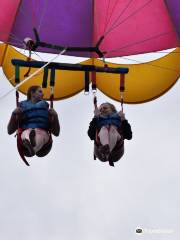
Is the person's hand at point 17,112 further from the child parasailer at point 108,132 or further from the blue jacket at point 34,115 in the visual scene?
the child parasailer at point 108,132

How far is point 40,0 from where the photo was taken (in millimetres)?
8523

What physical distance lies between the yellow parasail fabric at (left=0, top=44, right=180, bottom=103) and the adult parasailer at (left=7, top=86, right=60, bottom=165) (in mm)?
1795

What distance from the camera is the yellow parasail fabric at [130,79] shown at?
29.5ft

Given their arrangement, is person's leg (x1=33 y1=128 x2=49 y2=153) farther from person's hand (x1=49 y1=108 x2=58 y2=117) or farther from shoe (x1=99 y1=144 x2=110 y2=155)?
shoe (x1=99 y1=144 x2=110 y2=155)

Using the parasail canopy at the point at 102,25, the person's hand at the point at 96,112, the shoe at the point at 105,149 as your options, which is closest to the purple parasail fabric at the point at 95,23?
the parasail canopy at the point at 102,25

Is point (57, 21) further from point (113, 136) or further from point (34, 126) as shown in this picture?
point (113, 136)

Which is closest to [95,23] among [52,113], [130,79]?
[130,79]

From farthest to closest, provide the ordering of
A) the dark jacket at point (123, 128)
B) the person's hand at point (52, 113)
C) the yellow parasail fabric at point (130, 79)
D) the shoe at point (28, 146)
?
the yellow parasail fabric at point (130, 79)
the dark jacket at point (123, 128)
the person's hand at point (52, 113)
the shoe at point (28, 146)

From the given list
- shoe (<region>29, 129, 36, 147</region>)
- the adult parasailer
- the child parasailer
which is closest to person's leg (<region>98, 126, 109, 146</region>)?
the child parasailer

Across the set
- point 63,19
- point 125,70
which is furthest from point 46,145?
point 63,19

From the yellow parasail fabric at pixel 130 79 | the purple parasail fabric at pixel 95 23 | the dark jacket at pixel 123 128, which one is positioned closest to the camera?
the dark jacket at pixel 123 128

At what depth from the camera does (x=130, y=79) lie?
922 cm

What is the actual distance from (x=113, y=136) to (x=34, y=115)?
86 cm

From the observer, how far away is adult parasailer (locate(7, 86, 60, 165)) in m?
7.12
